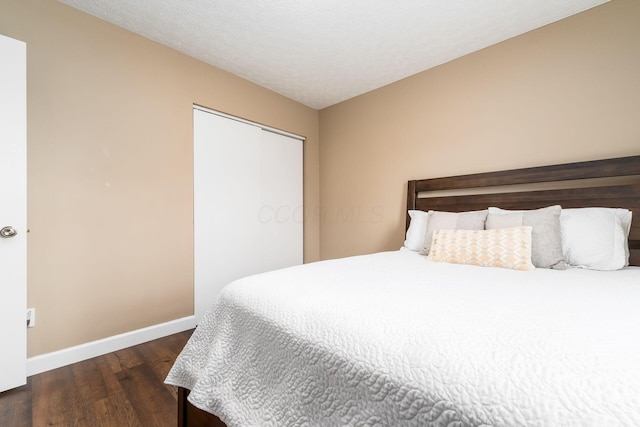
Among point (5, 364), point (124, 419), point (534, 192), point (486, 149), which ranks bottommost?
point (124, 419)

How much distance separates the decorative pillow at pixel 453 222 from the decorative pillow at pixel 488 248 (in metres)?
0.18

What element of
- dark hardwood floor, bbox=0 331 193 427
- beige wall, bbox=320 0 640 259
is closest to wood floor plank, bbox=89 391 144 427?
dark hardwood floor, bbox=0 331 193 427

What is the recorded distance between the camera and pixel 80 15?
186cm

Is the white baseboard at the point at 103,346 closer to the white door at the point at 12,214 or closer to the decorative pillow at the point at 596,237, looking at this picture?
the white door at the point at 12,214

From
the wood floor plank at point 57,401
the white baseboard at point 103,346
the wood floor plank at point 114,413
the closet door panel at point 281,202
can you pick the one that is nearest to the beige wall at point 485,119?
the closet door panel at point 281,202

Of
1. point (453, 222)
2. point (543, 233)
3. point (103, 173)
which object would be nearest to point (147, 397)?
point (103, 173)

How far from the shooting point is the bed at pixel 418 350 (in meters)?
0.48

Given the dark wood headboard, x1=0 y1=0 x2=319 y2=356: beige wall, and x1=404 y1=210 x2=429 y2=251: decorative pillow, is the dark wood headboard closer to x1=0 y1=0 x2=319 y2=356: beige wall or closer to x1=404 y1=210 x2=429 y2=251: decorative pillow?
x1=404 y1=210 x2=429 y2=251: decorative pillow

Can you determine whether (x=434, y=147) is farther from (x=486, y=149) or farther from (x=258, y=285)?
(x=258, y=285)

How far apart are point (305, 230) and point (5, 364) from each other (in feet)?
8.60

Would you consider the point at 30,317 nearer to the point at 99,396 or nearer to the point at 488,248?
the point at 99,396

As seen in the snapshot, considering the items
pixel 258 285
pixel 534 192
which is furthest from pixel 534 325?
pixel 534 192

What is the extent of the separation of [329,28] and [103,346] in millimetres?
2826

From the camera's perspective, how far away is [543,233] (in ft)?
5.17
